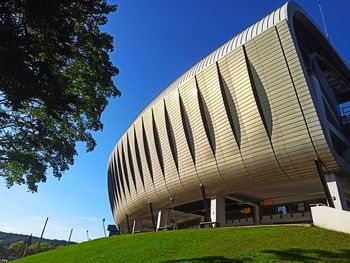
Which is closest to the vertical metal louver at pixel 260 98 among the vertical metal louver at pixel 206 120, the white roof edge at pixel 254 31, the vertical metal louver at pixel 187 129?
the white roof edge at pixel 254 31

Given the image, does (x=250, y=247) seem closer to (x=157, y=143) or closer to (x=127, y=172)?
(x=157, y=143)

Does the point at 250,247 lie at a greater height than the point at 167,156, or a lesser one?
lesser

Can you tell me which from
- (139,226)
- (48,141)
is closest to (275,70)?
(48,141)

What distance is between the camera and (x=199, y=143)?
101ft

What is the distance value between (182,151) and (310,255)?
71.9 feet

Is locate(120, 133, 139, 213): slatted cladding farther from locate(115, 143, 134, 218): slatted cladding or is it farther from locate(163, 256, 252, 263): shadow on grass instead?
locate(163, 256, 252, 263): shadow on grass

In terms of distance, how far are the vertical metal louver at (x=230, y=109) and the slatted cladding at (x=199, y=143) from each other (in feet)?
11.1

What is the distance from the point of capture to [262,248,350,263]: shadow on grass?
1112 cm

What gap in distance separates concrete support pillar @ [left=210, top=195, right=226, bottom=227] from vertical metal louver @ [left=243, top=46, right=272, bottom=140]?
35.1 ft

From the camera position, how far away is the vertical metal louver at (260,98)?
24953mm

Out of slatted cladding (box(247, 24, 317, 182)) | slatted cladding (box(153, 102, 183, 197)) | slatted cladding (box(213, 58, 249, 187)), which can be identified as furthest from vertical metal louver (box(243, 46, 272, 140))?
slatted cladding (box(153, 102, 183, 197))

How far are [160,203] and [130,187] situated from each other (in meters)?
7.65

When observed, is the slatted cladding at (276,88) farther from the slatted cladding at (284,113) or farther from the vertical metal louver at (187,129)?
the vertical metal louver at (187,129)

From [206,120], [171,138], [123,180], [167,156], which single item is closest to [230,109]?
[206,120]
